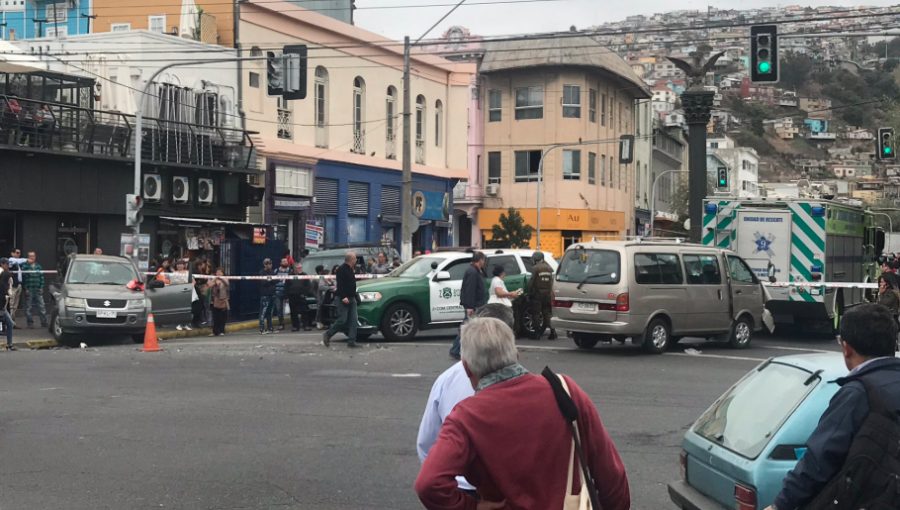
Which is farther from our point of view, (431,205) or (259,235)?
(431,205)

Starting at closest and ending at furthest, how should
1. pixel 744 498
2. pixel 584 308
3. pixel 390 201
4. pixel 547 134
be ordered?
pixel 744 498, pixel 584 308, pixel 390 201, pixel 547 134

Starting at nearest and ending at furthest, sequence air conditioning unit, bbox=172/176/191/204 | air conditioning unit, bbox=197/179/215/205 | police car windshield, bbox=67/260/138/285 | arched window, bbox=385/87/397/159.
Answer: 1. police car windshield, bbox=67/260/138/285
2. air conditioning unit, bbox=172/176/191/204
3. air conditioning unit, bbox=197/179/215/205
4. arched window, bbox=385/87/397/159

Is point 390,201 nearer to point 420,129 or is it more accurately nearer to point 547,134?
point 420,129

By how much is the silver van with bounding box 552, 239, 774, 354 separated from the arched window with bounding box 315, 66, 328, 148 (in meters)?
20.5

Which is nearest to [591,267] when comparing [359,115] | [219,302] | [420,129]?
[219,302]

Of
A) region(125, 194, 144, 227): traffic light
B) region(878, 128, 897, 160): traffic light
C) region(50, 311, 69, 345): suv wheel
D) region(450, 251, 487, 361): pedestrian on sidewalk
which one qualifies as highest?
region(878, 128, 897, 160): traffic light

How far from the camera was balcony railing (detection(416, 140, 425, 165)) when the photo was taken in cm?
4241

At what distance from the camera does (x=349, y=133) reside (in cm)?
3781

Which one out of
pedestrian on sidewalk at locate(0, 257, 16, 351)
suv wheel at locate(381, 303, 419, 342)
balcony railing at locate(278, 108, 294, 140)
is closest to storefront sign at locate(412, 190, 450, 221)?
balcony railing at locate(278, 108, 294, 140)

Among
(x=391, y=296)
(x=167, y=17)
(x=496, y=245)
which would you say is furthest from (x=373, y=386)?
(x=496, y=245)

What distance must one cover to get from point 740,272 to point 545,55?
34759mm

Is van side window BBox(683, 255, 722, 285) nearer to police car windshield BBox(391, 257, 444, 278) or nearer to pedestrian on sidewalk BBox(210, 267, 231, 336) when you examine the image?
police car windshield BBox(391, 257, 444, 278)

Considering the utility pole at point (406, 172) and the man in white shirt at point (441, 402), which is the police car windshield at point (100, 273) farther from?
the man in white shirt at point (441, 402)

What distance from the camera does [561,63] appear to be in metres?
50.5
